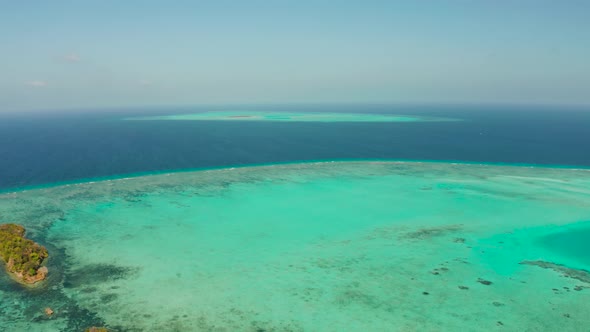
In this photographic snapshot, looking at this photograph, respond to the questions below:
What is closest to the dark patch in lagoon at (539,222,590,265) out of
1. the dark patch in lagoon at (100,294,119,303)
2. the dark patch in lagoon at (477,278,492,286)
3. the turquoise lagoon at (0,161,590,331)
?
the turquoise lagoon at (0,161,590,331)

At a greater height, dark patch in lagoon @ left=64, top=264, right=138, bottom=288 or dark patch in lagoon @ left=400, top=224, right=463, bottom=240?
dark patch in lagoon @ left=400, top=224, right=463, bottom=240

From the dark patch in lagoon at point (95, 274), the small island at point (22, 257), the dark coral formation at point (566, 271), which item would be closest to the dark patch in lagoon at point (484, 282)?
the dark coral formation at point (566, 271)

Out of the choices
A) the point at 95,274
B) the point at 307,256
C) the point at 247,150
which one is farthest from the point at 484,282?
the point at 247,150

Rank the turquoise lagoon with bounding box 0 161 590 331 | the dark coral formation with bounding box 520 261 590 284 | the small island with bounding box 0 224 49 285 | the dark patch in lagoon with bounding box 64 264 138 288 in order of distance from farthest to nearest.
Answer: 1. the dark coral formation with bounding box 520 261 590 284
2. the small island with bounding box 0 224 49 285
3. the dark patch in lagoon with bounding box 64 264 138 288
4. the turquoise lagoon with bounding box 0 161 590 331

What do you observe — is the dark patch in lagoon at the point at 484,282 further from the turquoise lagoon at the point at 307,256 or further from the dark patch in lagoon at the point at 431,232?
the dark patch in lagoon at the point at 431,232

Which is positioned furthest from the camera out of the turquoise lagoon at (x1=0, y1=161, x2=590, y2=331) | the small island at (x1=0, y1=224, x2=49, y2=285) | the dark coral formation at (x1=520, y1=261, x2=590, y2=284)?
the dark coral formation at (x1=520, y1=261, x2=590, y2=284)

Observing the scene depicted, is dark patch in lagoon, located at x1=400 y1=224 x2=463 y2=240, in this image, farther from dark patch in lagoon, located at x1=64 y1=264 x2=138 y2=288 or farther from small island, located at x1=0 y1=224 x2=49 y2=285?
small island, located at x1=0 y1=224 x2=49 y2=285

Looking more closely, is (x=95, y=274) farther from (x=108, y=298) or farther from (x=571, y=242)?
(x=571, y=242)

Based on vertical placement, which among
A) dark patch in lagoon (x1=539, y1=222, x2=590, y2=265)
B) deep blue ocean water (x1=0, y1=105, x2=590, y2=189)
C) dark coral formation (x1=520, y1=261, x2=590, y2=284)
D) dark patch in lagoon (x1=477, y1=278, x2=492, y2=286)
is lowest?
dark patch in lagoon (x1=477, y1=278, x2=492, y2=286)
